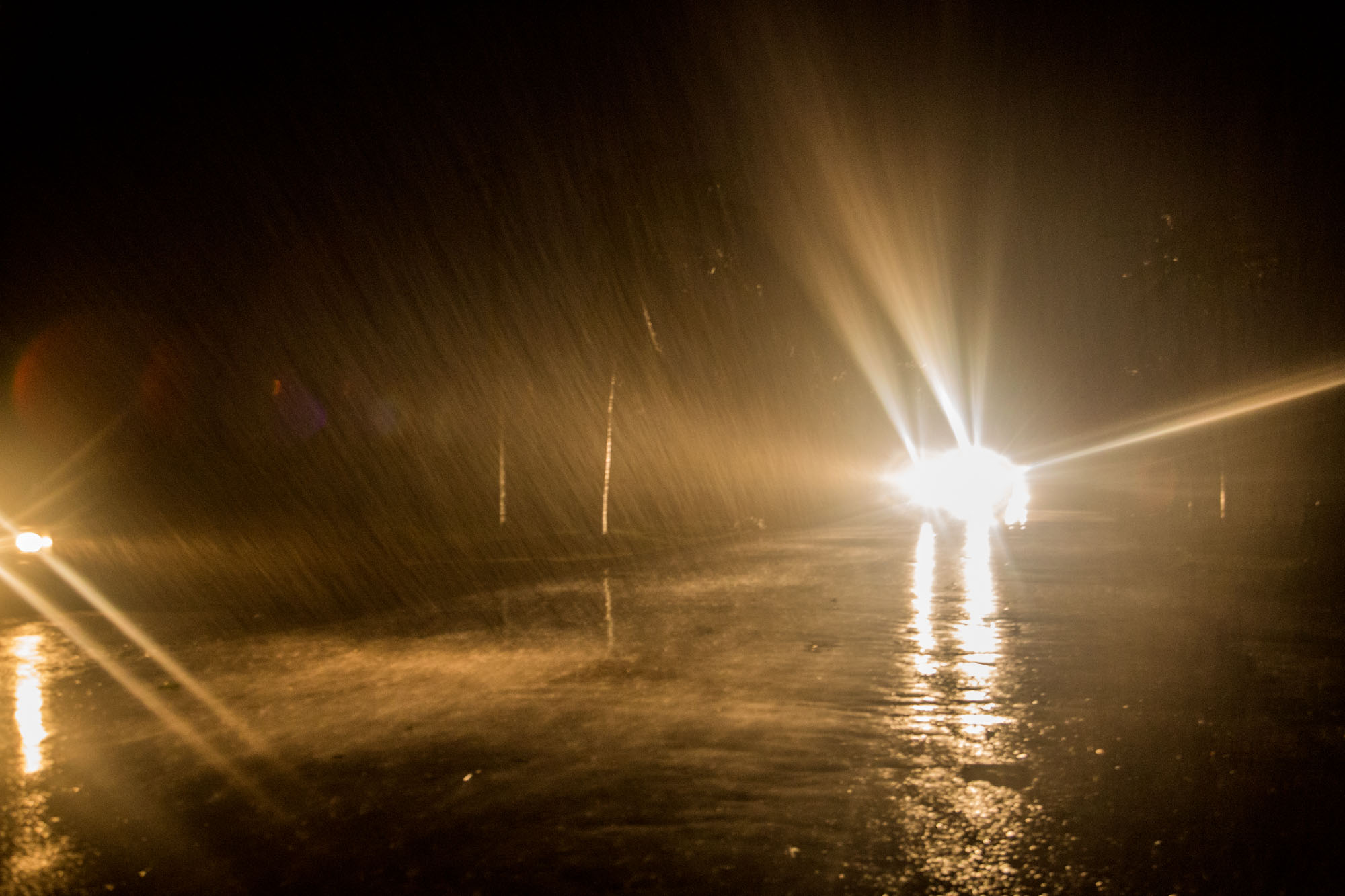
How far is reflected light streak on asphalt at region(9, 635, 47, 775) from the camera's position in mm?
6180

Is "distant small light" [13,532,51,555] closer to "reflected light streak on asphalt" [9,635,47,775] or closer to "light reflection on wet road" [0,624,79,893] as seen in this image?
"reflected light streak on asphalt" [9,635,47,775]

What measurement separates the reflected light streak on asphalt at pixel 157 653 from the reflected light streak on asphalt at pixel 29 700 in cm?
88

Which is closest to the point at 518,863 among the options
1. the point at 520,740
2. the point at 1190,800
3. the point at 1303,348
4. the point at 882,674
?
the point at 520,740

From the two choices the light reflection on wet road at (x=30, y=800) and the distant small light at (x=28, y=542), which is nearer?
the light reflection on wet road at (x=30, y=800)

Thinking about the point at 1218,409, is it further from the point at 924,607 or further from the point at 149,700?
the point at 149,700

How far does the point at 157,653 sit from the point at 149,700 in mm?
2051

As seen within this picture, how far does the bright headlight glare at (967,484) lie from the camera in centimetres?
2969

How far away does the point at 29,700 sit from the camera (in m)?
7.60

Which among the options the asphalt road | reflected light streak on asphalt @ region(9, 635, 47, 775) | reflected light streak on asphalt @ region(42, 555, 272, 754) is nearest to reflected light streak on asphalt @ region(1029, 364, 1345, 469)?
the asphalt road

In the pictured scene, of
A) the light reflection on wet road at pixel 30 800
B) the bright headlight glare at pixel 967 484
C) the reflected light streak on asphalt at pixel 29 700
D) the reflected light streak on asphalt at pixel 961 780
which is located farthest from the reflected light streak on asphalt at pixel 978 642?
the bright headlight glare at pixel 967 484

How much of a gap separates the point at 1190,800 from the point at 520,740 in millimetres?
3682

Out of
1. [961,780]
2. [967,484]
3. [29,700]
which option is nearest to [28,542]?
[29,700]

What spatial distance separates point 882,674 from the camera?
7906mm

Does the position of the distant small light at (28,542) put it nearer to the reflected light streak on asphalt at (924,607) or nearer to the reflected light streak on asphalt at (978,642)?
the reflected light streak on asphalt at (924,607)
